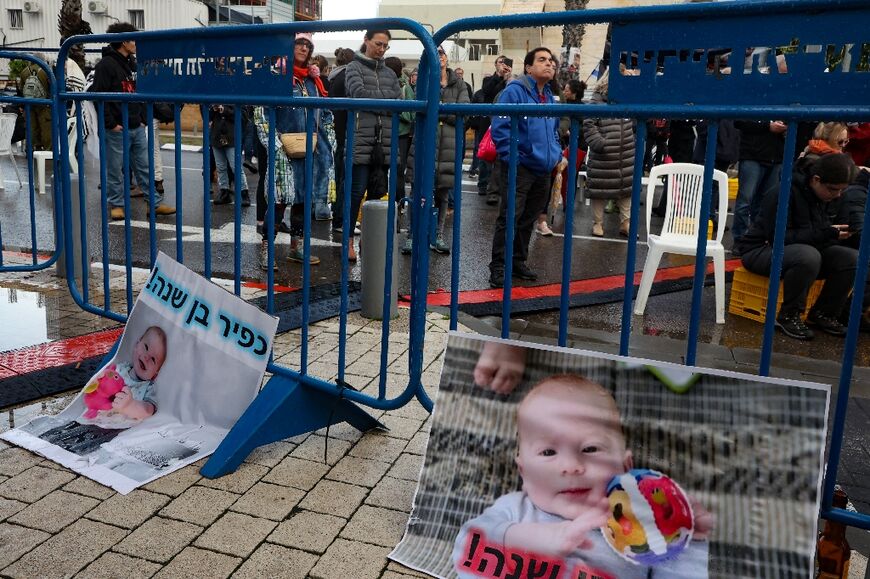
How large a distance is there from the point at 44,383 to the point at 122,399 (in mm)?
664

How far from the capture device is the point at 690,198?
249 inches

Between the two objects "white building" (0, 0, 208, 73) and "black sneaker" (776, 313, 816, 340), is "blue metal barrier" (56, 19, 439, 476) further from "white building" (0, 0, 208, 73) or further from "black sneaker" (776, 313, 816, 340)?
"white building" (0, 0, 208, 73)

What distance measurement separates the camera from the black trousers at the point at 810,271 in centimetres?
549

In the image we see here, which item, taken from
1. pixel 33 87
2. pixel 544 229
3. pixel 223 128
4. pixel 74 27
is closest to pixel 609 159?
pixel 544 229

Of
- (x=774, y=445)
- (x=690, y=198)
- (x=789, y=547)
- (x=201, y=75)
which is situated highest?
(x=201, y=75)

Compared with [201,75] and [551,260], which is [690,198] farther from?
[201,75]

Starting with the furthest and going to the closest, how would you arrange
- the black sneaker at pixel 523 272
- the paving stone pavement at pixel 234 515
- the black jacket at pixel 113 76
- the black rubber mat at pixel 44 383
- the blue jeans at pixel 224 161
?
the blue jeans at pixel 224 161, the black jacket at pixel 113 76, the black sneaker at pixel 523 272, the black rubber mat at pixel 44 383, the paving stone pavement at pixel 234 515

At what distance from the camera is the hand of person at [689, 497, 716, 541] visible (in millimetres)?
2096

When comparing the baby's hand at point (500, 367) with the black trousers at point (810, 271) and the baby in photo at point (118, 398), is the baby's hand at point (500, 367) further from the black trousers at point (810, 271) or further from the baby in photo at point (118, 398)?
the black trousers at point (810, 271)

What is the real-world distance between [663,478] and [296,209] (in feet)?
15.9

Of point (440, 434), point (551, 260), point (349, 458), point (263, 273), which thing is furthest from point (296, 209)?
point (440, 434)

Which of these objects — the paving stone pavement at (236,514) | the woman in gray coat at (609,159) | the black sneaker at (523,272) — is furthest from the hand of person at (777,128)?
the paving stone pavement at (236,514)

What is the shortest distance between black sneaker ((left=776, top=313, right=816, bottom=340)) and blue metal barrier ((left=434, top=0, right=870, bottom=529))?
3.51m

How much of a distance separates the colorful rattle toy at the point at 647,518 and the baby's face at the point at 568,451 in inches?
1.9
